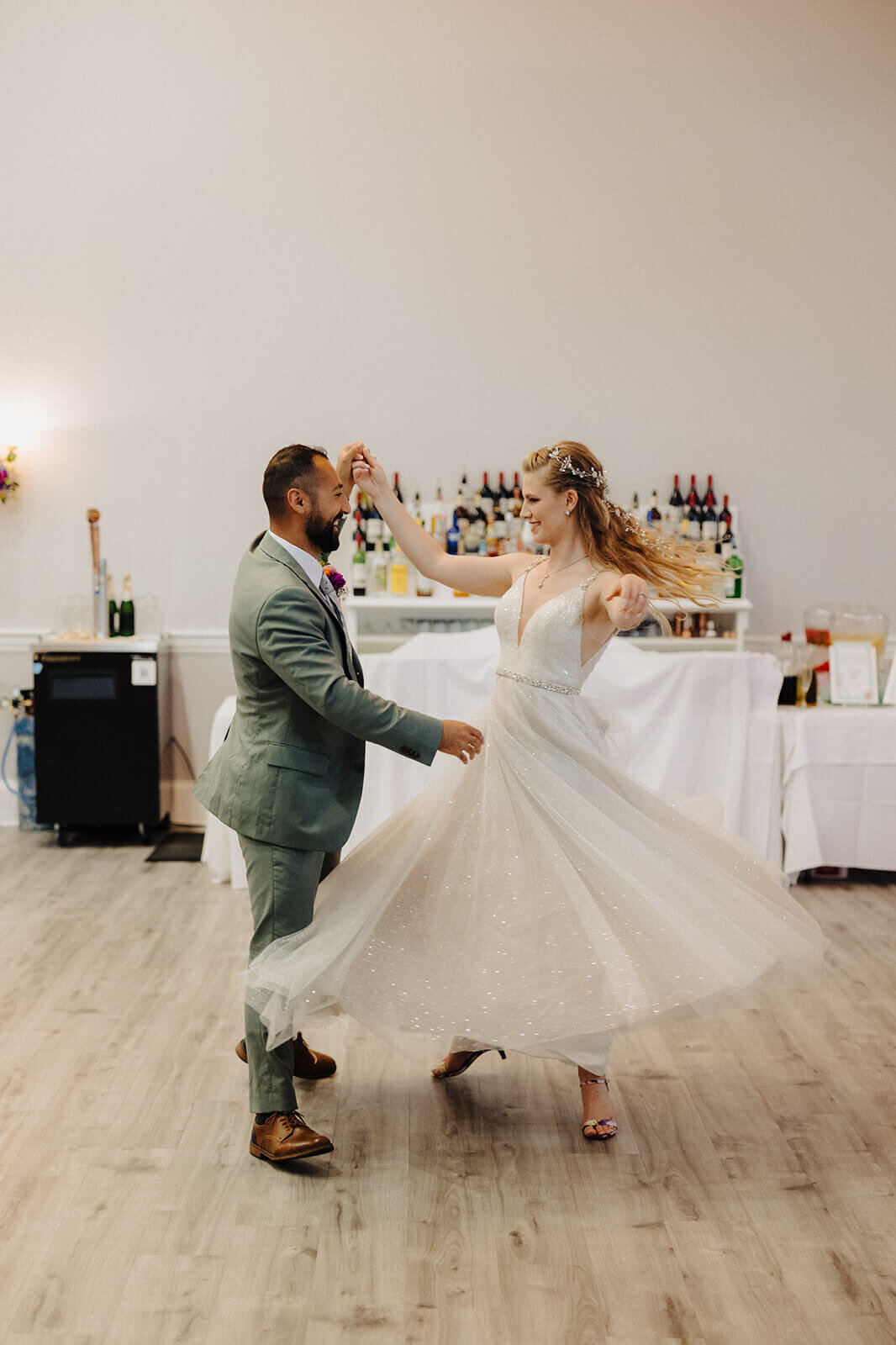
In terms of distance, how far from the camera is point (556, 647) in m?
2.92

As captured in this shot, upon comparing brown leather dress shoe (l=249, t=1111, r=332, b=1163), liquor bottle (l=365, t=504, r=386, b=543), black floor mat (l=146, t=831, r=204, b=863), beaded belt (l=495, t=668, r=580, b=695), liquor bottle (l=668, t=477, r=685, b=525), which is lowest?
black floor mat (l=146, t=831, r=204, b=863)

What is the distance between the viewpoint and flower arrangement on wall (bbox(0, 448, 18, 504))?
614 centimetres

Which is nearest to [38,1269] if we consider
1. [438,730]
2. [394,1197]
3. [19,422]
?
[394,1197]

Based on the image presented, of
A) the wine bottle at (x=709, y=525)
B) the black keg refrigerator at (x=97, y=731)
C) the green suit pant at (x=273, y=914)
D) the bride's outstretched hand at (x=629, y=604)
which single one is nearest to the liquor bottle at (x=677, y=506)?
the wine bottle at (x=709, y=525)

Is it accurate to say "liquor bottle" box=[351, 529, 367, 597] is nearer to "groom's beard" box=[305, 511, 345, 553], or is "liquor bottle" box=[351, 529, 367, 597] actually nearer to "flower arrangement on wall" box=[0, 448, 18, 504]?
"flower arrangement on wall" box=[0, 448, 18, 504]

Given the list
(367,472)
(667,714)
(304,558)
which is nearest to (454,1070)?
(304,558)

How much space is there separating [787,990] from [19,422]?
4.58 meters

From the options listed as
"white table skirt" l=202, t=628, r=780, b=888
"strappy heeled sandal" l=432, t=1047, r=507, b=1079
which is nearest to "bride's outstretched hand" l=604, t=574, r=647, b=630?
"strappy heeled sandal" l=432, t=1047, r=507, b=1079

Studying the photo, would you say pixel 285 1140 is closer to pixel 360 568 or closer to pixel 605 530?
pixel 605 530

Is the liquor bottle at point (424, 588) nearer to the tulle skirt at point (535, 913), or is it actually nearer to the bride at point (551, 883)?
the bride at point (551, 883)

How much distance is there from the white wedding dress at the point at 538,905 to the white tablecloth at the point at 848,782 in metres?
2.23

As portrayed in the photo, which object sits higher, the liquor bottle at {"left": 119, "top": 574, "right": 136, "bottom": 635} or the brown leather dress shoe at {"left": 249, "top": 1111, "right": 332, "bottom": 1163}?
the liquor bottle at {"left": 119, "top": 574, "right": 136, "bottom": 635}

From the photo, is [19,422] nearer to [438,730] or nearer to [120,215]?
[120,215]

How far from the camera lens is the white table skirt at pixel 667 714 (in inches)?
196
